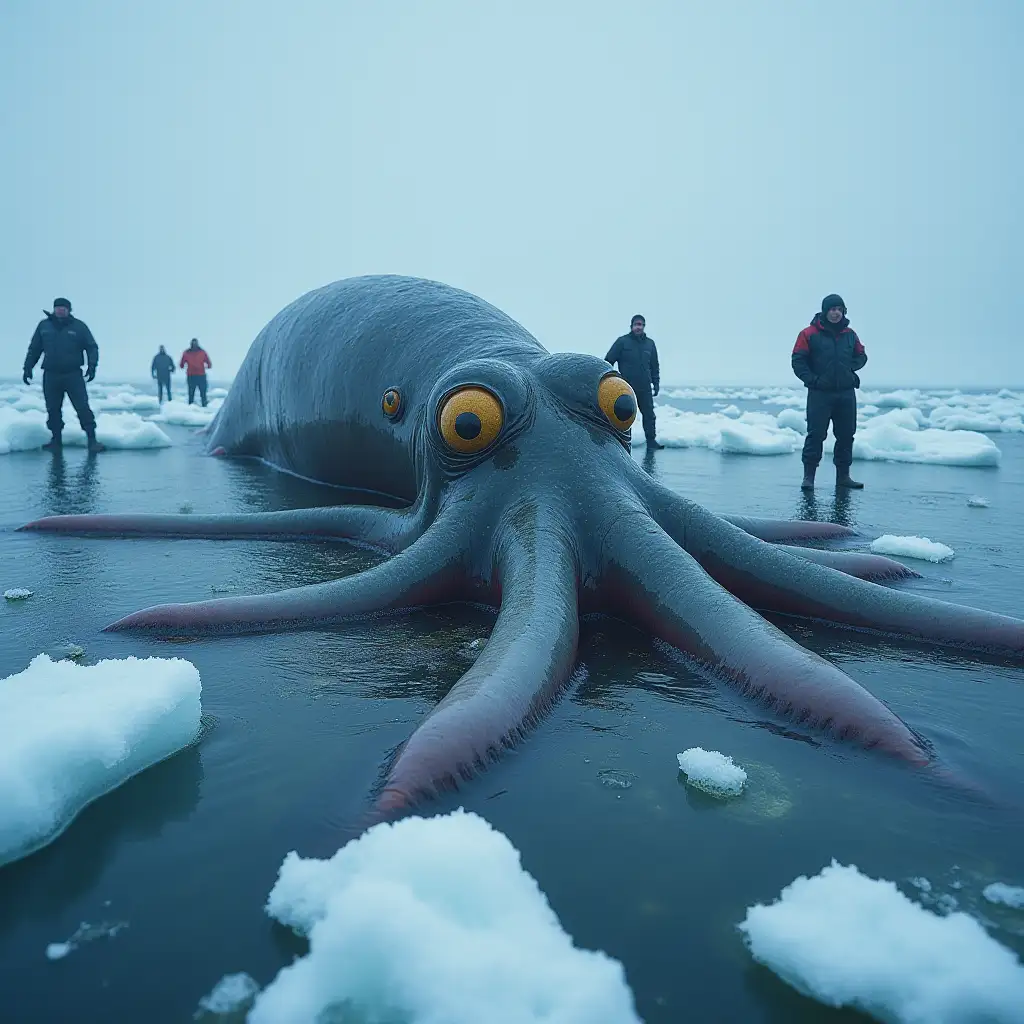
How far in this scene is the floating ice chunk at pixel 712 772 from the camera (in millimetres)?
1763

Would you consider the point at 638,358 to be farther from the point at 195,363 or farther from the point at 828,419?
the point at 195,363

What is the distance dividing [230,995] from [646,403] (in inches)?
357

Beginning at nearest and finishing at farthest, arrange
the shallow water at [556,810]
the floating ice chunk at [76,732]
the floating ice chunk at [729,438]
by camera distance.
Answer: the shallow water at [556,810] < the floating ice chunk at [76,732] < the floating ice chunk at [729,438]

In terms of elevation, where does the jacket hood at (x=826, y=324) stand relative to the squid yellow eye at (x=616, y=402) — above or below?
above

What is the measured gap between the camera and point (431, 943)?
121cm

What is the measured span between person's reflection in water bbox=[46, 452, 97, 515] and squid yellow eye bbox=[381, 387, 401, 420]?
237cm

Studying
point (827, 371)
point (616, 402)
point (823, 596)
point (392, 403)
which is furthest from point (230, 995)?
point (827, 371)

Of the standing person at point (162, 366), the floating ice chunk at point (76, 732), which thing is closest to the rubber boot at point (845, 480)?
the floating ice chunk at point (76, 732)

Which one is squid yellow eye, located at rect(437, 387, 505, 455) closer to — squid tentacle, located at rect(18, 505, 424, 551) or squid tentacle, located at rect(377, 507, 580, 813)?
squid tentacle, located at rect(377, 507, 580, 813)

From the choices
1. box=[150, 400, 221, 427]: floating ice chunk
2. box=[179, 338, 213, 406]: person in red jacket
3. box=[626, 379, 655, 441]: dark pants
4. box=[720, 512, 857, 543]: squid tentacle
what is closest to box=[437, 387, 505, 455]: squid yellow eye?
box=[720, 512, 857, 543]: squid tentacle

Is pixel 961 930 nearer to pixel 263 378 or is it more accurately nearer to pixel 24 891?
pixel 24 891

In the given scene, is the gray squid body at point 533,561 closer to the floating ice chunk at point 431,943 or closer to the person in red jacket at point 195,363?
the floating ice chunk at point 431,943

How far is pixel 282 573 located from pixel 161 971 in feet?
8.62

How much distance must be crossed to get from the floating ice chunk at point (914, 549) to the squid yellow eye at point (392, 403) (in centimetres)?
275
